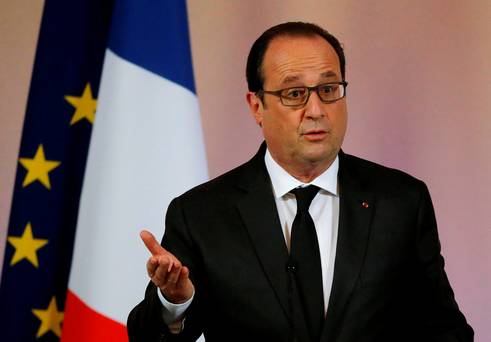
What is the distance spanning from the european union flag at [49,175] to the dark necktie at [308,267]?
1007 mm

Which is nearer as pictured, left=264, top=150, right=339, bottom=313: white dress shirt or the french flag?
left=264, top=150, right=339, bottom=313: white dress shirt

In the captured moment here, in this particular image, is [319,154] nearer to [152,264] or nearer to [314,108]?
[314,108]

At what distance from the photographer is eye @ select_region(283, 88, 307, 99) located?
75.7 inches

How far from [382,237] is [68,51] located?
1.29 meters

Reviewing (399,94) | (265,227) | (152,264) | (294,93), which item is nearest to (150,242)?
(152,264)

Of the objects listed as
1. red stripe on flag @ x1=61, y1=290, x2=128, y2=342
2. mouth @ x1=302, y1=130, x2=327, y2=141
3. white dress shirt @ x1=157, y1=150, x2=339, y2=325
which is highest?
mouth @ x1=302, y1=130, x2=327, y2=141

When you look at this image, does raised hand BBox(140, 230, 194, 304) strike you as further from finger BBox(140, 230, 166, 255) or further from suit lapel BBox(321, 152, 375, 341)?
suit lapel BBox(321, 152, 375, 341)

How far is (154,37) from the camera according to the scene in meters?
2.52

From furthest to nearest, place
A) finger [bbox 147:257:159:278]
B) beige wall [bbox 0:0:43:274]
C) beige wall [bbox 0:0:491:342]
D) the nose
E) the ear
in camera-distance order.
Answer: beige wall [bbox 0:0:43:274]
beige wall [bbox 0:0:491:342]
the ear
the nose
finger [bbox 147:257:159:278]

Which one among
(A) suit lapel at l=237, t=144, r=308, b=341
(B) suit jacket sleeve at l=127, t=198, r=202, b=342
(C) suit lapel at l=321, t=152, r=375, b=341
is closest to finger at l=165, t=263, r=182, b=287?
(B) suit jacket sleeve at l=127, t=198, r=202, b=342

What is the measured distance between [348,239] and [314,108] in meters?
0.33

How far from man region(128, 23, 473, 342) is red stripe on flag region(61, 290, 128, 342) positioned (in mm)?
619

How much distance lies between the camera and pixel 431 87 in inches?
109

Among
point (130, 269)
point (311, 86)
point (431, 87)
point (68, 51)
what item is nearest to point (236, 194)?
point (311, 86)
